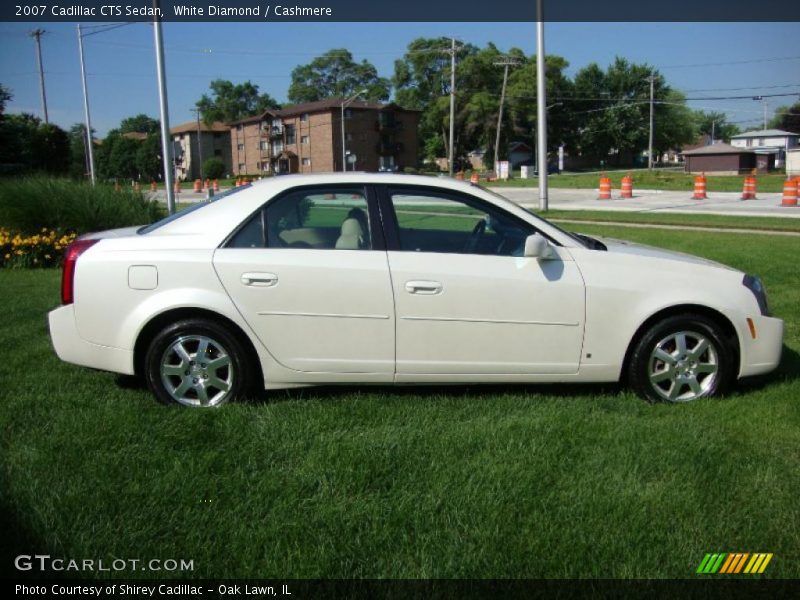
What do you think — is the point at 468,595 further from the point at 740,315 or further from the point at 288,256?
the point at 740,315

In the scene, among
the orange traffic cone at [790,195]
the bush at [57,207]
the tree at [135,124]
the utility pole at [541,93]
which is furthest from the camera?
A: the tree at [135,124]

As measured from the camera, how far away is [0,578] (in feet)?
9.41

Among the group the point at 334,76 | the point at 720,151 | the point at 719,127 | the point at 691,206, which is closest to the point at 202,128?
the point at 334,76

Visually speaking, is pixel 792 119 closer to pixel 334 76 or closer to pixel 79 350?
pixel 334 76

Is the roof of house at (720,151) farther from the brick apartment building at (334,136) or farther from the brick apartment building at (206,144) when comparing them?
the brick apartment building at (206,144)

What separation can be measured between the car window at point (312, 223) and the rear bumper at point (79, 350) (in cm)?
102

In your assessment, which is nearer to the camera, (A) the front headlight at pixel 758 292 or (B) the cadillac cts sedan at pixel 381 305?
(B) the cadillac cts sedan at pixel 381 305

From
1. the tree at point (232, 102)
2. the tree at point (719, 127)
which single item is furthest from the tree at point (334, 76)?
the tree at point (719, 127)

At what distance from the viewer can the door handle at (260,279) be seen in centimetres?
461

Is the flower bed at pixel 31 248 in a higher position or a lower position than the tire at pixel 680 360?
higher

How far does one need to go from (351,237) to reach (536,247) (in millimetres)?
1176

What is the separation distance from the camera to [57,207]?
39.7 ft

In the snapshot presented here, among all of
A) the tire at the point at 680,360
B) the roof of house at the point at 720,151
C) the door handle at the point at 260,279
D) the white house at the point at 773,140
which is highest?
the white house at the point at 773,140

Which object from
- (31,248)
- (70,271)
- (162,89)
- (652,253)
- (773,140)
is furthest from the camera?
(773,140)
